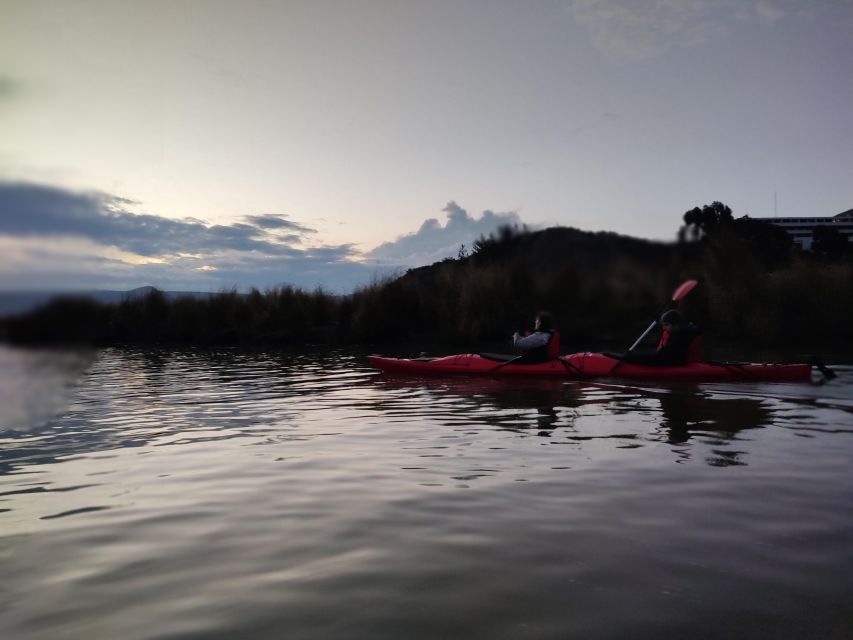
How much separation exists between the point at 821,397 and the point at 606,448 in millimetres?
4301

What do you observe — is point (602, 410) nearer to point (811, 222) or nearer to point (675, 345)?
point (675, 345)

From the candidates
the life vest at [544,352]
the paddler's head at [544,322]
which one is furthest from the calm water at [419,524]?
the paddler's head at [544,322]

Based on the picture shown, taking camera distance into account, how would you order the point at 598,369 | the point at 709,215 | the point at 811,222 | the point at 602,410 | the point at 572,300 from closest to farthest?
the point at 602,410, the point at 598,369, the point at 572,300, the point at 709,215, the point at 811,222

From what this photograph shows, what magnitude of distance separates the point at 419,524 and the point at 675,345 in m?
7.65

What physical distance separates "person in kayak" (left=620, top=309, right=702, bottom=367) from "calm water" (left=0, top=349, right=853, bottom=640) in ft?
9.64

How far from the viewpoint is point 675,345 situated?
9961mm

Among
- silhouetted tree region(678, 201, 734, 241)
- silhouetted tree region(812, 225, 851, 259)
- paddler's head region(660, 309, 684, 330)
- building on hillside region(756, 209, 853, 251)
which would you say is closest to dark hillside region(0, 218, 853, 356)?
paddler's head region(660, 309, 684, 330)

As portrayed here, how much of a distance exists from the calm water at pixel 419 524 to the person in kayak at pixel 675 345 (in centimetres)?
294

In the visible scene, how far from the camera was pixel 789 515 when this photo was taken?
11.3 ft

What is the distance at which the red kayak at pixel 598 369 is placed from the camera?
9.55m

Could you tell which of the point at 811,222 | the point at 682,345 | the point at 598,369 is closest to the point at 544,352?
the point at 598,369

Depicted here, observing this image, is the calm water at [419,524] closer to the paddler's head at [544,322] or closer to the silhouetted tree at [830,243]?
the paddler's head at [544,322]

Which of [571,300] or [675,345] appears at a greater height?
[571,300]

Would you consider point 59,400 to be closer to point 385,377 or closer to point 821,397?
point 821,397
